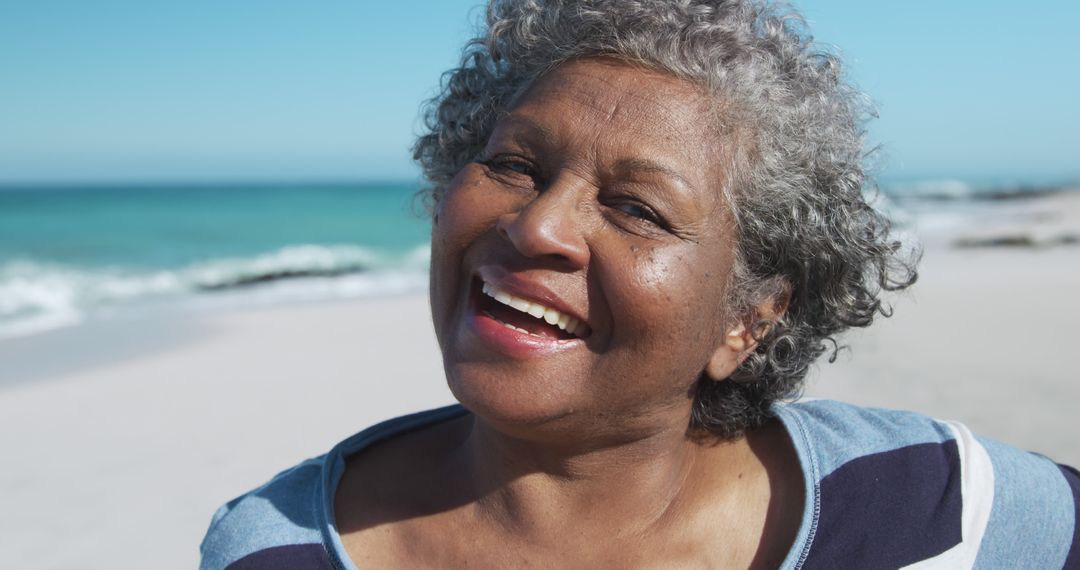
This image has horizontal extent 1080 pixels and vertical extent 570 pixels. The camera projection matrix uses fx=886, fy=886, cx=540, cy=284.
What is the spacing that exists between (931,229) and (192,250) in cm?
2118

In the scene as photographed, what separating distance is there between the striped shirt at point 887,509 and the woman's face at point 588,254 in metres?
0.44

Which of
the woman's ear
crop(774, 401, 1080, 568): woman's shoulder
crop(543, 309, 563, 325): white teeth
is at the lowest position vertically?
crop(774, 401, 1080, 568): woman's shoulder

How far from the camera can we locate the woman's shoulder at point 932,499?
76.3 inches

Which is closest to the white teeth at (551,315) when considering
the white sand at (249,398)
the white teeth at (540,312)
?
the white teeth at (540,312)

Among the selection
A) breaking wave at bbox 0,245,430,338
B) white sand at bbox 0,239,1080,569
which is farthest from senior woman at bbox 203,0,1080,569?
breaking wave at bbox 0,245,430,338

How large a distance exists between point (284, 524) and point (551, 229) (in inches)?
34.5

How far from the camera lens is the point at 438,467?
2.21 m

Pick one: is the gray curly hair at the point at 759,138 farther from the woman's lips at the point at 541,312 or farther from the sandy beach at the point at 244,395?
the sandy beach at the point at 244,395

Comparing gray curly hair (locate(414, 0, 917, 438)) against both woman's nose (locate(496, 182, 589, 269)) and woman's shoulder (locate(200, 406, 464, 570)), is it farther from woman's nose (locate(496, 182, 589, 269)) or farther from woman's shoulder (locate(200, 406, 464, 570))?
woman's shoulder (locate(200, 406, 464, 570))

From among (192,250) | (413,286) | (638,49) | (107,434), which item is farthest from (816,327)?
(192,250)

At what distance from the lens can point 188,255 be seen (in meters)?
25.0

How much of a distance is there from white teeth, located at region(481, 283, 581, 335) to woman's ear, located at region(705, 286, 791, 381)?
45 cm

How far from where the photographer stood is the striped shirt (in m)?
1.91

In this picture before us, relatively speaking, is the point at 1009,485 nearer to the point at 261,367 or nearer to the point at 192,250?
the point at 261,367
